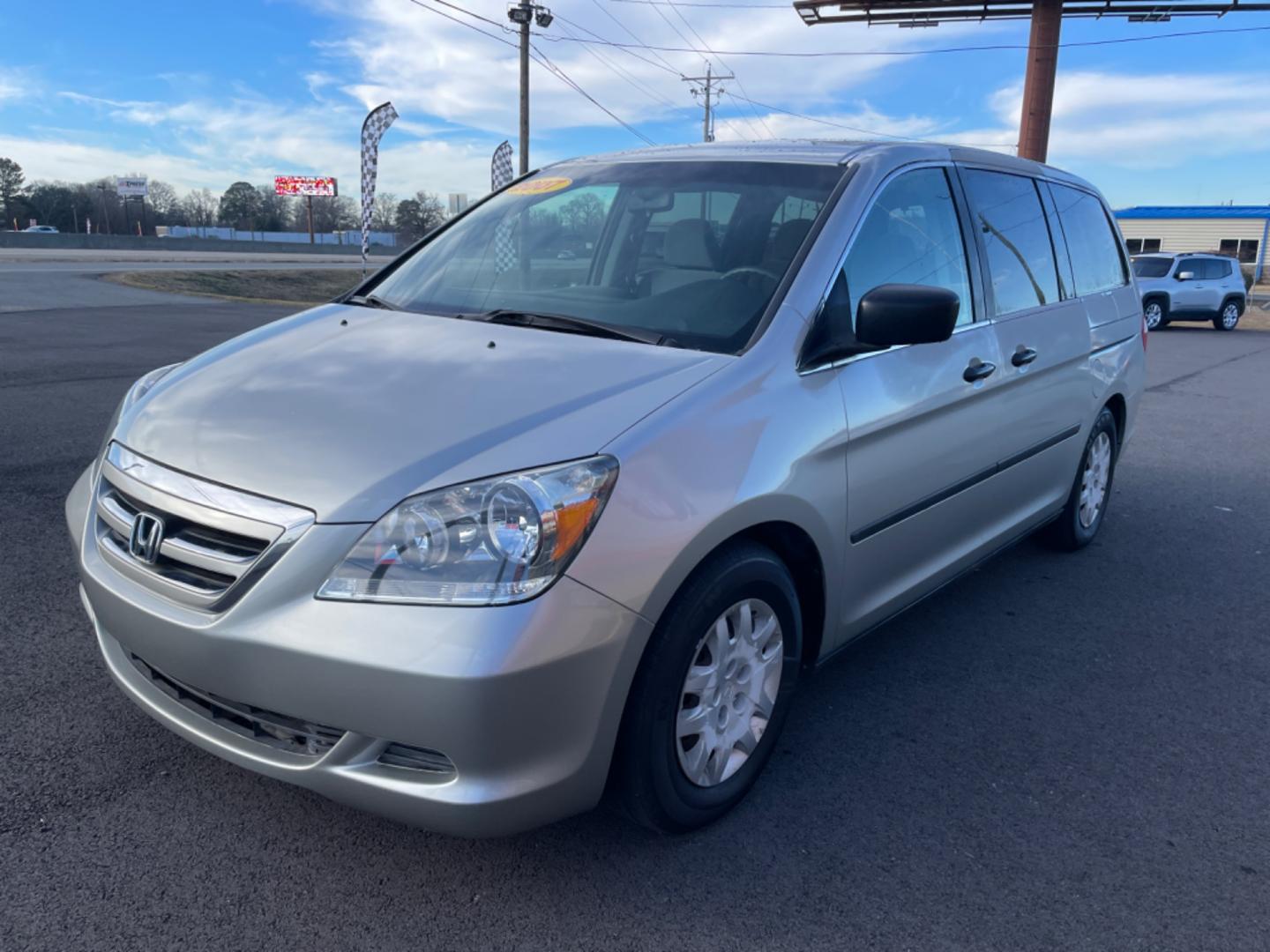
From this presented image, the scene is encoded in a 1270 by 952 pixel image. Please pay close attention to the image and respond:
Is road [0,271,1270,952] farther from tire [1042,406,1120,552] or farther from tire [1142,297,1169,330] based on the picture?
tire [1142,297,1169,330]

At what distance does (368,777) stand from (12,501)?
12.5 feet

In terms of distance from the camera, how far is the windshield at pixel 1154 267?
22719 mm

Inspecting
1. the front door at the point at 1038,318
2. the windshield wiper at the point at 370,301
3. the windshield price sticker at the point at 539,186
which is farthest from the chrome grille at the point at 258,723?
the front door at the point at 1038,318

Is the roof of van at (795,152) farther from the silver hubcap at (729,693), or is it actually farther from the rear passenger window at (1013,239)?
the silver hubcap at (729,693)

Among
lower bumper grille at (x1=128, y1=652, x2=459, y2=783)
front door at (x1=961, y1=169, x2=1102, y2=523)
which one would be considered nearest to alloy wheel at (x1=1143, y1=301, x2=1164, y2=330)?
front door at (x1=961, y1=169, x2=1102, y2=523)

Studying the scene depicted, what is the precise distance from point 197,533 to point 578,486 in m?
0.88

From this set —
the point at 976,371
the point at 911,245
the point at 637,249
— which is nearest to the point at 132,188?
the point at 637,249

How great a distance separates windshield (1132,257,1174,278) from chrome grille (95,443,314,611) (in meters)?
24.4

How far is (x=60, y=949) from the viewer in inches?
80.4

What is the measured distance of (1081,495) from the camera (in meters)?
4.94

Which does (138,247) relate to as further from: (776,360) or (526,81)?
(776,360)

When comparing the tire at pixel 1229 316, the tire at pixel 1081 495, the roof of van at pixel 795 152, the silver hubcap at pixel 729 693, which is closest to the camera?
the silver hubcap at pixel 729 693

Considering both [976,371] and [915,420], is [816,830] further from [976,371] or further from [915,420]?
[976,371]

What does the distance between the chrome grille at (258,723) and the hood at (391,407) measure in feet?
1.53
